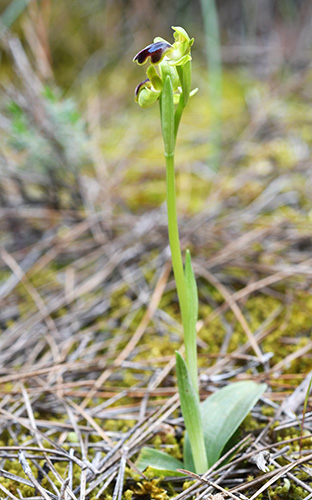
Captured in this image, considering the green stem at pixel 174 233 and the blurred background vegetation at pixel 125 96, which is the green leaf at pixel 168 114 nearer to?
the green stem at pixel 174 233

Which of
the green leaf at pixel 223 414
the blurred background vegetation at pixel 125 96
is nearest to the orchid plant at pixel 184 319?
the green leaf at pixel 223 414

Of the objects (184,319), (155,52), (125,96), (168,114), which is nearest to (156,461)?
(184,319)

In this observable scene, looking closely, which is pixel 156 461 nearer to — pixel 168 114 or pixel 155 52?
pixel 168 114

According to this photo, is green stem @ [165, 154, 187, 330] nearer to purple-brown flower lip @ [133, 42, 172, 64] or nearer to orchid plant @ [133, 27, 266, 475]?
orchid plant @ [133, 27, 266, 475]

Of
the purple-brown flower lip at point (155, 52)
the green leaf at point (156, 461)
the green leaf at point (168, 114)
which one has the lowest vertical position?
the green leaf at point (156, 461)

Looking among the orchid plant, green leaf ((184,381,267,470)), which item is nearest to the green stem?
the orchid plant

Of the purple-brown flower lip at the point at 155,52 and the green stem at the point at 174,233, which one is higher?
the purple-brown flower lip at the point at 155,52

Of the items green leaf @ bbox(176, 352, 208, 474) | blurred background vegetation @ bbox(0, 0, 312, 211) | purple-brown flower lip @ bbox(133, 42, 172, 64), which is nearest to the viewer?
purple-brown flower lip @ bbox(133, 42, 172, 64)
